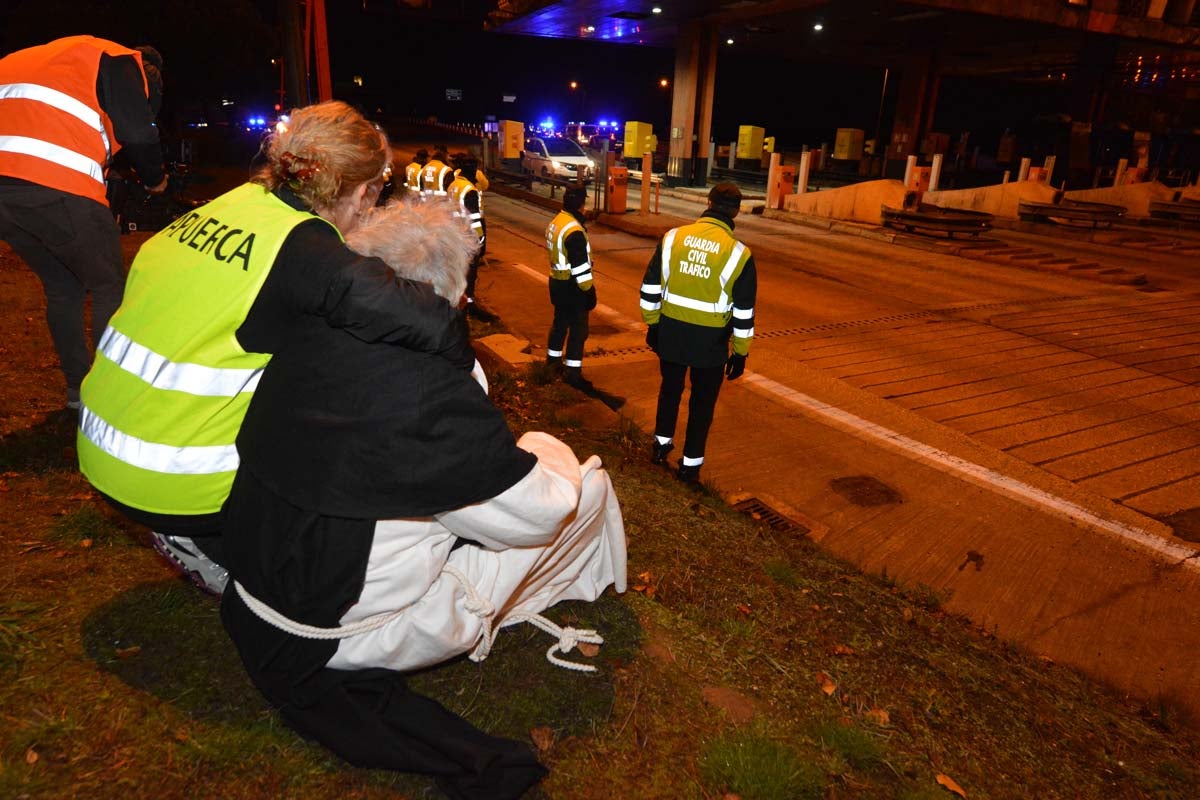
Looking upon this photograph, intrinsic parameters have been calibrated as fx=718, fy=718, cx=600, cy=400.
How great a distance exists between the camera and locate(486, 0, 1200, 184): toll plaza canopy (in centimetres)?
2436

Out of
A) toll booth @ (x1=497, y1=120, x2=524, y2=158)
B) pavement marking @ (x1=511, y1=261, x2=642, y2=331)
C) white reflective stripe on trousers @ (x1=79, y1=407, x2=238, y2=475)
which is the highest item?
toll booth @ (x1=497, y1=120, x2=524, y2=158)

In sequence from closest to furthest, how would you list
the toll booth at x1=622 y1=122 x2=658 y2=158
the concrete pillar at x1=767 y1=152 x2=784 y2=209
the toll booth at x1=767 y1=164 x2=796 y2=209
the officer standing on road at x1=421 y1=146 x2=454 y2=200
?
the officer standing on road at x1=421 y1=146 x2=454 y2=200
the concrete pillar at x1=767 y1=152 x2=784 y2=209
the toll booth at x1=767 y1=164 x2=796 y2=209
the toll booth at x1=622 y1=122 x2=658 y2=158

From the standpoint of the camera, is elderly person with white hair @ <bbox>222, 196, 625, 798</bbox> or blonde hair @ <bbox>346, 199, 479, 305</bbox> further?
blonde hair @ <bbox>346, 199, 479, 305</bbox>

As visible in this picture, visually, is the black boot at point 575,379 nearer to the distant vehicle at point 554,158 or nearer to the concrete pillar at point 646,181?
the concrete pillar at point 646,181

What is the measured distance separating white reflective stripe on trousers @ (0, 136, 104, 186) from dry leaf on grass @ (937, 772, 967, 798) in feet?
14.5

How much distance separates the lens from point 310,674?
197 cm

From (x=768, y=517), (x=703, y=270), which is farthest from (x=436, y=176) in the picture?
(x=768, y=517)

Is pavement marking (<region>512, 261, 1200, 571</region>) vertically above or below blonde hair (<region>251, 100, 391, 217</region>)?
below

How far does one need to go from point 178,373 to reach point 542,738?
1537 mm

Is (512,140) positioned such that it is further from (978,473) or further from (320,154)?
(320,154)

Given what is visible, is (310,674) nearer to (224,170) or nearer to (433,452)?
(433,452)

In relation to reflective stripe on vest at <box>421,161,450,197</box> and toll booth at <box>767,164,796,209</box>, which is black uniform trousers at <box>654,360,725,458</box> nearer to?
reflective stripe on vest at <box>421,161,450,197</box>

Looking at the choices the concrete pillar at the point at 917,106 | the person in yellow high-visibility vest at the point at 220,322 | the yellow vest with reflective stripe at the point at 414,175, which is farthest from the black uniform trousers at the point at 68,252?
the concrete pillar at the point at 917,106

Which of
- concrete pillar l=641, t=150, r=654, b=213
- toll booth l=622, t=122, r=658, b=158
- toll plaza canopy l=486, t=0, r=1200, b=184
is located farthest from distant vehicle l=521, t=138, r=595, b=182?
toll plaza canopy l=486, t=0, r=1200, b=184
